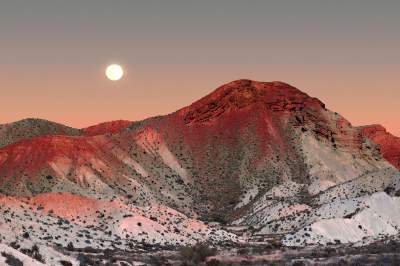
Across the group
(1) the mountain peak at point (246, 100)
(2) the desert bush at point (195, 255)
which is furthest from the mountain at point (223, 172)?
(2) the desert bush at point (195, 255)

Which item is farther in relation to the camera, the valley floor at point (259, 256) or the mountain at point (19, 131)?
the mountain at point (19, 131)

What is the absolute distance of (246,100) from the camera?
16062cm

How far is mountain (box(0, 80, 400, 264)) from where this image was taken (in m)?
83.8

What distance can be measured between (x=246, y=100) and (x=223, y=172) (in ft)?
81.0

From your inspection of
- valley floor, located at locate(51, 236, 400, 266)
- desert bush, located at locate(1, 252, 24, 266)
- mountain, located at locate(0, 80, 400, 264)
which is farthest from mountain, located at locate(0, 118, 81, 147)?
desert bush, located at locate(1, 252, 24, 266)

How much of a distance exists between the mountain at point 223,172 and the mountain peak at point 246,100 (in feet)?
0.80

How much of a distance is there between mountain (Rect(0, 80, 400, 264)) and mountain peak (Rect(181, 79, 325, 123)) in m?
0.24

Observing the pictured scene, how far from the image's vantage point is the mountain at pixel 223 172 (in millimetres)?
83819

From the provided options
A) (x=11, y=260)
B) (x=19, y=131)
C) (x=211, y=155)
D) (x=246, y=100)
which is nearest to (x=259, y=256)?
(x=11, y=260)

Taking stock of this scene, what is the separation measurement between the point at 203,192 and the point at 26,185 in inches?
1299

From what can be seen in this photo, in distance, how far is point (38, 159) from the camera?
409ft

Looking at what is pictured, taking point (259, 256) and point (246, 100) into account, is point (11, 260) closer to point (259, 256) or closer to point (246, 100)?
point (259, 256)

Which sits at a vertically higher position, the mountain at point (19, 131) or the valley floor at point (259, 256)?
the mountain at point (19, 131)

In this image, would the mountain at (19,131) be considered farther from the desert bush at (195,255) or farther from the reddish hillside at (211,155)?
the desert bush at (195,255)
